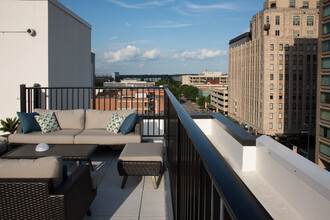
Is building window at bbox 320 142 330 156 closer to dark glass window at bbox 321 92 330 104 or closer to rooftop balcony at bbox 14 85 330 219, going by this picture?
dark glass window at bbox 321 92 330 104

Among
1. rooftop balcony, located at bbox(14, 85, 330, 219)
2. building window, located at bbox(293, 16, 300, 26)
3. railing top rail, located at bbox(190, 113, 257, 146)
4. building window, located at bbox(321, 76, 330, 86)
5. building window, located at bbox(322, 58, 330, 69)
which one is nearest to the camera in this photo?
rooftop balcony, located at bbox(14, 85, 330, 219)

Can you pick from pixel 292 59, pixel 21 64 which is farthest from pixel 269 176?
pixel 292 59

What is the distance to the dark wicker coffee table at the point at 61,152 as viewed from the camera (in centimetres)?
351

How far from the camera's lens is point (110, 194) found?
3.16 m

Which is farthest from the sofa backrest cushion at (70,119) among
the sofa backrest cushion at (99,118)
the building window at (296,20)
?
the building window at (296,20)

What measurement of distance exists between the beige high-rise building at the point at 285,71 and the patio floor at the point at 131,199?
186 feet

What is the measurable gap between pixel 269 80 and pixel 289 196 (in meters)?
58.7

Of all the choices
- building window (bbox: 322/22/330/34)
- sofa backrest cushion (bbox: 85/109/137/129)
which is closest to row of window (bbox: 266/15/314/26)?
building window (bbox: 322/22/330/34)

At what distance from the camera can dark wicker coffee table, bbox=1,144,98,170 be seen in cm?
351

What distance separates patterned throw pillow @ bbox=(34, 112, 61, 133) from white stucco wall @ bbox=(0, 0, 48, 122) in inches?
68.6

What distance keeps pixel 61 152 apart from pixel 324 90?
36860mm

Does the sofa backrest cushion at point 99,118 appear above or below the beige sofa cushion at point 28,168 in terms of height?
above

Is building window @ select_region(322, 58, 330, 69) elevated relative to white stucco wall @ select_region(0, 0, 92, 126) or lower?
elevated

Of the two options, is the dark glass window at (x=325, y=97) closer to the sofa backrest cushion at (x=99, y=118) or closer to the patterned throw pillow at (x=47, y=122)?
the sofa backrest cushion at (x=99, y=118)
